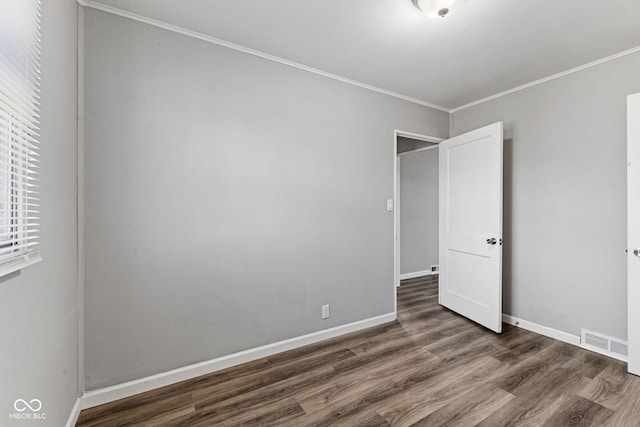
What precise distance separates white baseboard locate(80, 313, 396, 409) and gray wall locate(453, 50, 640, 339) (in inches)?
70.5

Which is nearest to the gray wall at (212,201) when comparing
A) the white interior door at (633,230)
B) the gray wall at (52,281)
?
the gray wall at (52,281)

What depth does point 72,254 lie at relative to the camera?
1.61 metres

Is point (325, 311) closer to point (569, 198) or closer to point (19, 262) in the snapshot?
point (19, 262)

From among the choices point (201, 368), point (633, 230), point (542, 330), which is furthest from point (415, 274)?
point (201, 368)

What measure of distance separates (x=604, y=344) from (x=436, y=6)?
2.95m

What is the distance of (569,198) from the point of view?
8.51 ft

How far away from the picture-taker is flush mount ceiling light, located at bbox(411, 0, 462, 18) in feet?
5.46

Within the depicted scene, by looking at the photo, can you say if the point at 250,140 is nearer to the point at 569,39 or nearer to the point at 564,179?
the point at 569,39

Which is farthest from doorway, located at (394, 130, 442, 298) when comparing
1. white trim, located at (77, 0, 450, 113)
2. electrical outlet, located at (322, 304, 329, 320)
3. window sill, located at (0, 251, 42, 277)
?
window sill, located at (0, 251, 42, 277)

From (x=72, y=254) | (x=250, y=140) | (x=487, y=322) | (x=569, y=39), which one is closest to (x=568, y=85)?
(x=569, y=39)

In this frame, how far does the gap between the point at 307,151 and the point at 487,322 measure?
97.0 inches

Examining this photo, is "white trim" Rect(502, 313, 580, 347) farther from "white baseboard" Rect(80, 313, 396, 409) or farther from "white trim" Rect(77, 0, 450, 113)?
"white trim" Rect(77, 0, 450, 113)

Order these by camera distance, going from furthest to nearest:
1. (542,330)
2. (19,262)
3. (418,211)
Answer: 1. (418,211)
2. (542,330)
3. (19,262)

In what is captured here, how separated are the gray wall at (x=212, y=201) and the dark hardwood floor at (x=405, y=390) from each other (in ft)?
0.82
